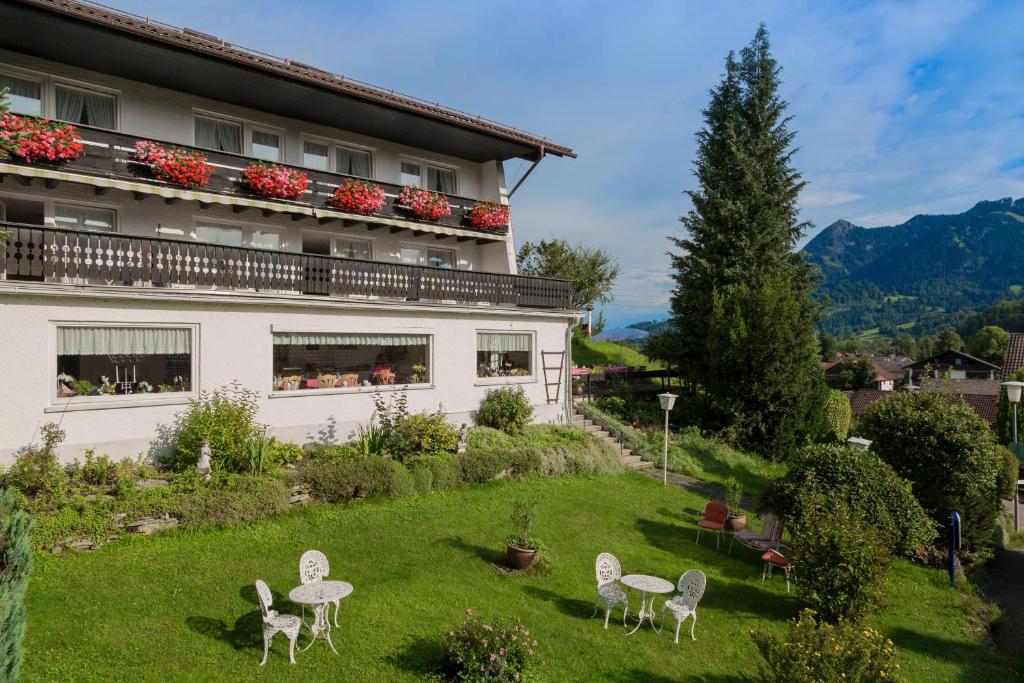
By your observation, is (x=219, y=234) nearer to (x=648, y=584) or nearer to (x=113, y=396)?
(x=113, y=396)

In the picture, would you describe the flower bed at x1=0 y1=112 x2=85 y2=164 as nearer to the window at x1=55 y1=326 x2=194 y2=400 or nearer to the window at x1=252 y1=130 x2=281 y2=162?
the window at x1=55 y1=326 x2=194 y2=400

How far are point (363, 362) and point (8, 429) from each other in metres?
7.91

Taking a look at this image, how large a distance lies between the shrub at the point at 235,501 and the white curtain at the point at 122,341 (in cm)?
376

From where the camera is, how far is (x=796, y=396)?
24906 mm

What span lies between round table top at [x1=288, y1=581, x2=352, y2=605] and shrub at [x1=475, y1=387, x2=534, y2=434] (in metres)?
10.4

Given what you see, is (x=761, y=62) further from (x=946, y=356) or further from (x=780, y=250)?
(x=946, y=356)

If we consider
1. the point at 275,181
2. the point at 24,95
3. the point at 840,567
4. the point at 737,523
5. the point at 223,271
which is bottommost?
the point at 737,523

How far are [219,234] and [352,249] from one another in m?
4.14

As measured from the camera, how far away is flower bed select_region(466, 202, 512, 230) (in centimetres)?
2069

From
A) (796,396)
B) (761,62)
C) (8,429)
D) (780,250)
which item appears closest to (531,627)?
(8,429)

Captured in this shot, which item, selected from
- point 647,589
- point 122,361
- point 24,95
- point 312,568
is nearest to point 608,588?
point 647,589

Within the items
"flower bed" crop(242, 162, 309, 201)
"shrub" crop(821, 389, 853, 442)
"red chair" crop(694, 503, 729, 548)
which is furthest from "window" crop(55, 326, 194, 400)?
"shrub" crop(821, 389, 853, 442)

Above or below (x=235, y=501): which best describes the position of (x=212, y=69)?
above

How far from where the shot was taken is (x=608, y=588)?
9.26 m
